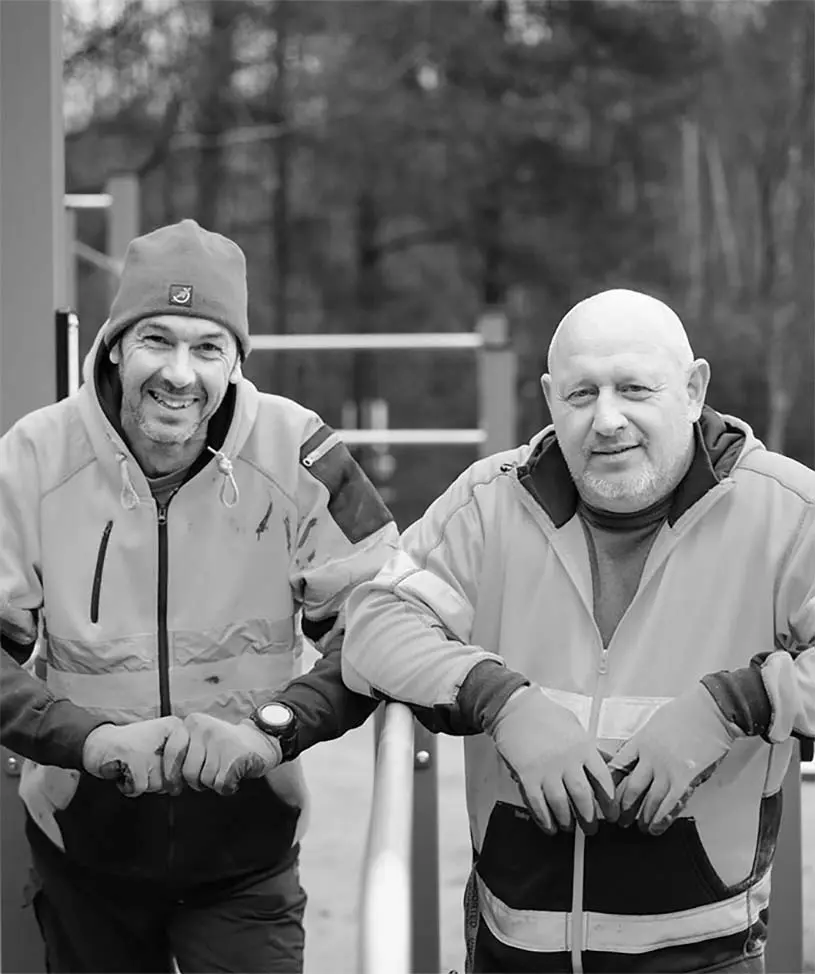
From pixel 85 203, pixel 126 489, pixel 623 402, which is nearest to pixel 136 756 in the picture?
pixel 126 489

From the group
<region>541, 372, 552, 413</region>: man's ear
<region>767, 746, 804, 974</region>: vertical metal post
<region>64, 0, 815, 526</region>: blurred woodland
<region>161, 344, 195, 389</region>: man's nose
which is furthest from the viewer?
<region>64, 0, 815, 526</region>: blurred woodland

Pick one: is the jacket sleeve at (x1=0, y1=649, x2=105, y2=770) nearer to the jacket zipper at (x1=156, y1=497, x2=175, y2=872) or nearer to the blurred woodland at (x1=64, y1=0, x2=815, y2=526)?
the jacket zipper at (x1=156, y1=497, x2=175, y2=872)

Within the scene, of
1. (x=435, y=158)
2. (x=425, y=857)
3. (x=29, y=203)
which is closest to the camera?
(x=425, y=857)

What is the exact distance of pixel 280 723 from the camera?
1.83 metres

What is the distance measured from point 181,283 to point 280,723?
573 millimetres

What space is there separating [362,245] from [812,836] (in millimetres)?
10231

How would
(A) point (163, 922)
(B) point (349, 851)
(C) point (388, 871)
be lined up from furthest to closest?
(B) point (349, 851) < (A) point (163, 922) < (C) point (388, 871)

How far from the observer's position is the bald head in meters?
1.72

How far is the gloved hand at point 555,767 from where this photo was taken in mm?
1576

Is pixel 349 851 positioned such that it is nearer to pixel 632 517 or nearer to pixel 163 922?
pixel 163 922

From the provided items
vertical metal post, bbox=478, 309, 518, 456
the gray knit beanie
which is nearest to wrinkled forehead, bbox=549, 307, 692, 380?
the gray knit beanie

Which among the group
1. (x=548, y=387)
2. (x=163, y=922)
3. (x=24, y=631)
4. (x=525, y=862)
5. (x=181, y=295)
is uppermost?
(x=181, y=295)

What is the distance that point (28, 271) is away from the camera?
8.55ft

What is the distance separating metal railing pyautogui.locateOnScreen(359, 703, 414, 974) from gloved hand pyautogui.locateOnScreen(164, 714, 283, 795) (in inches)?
10.5
